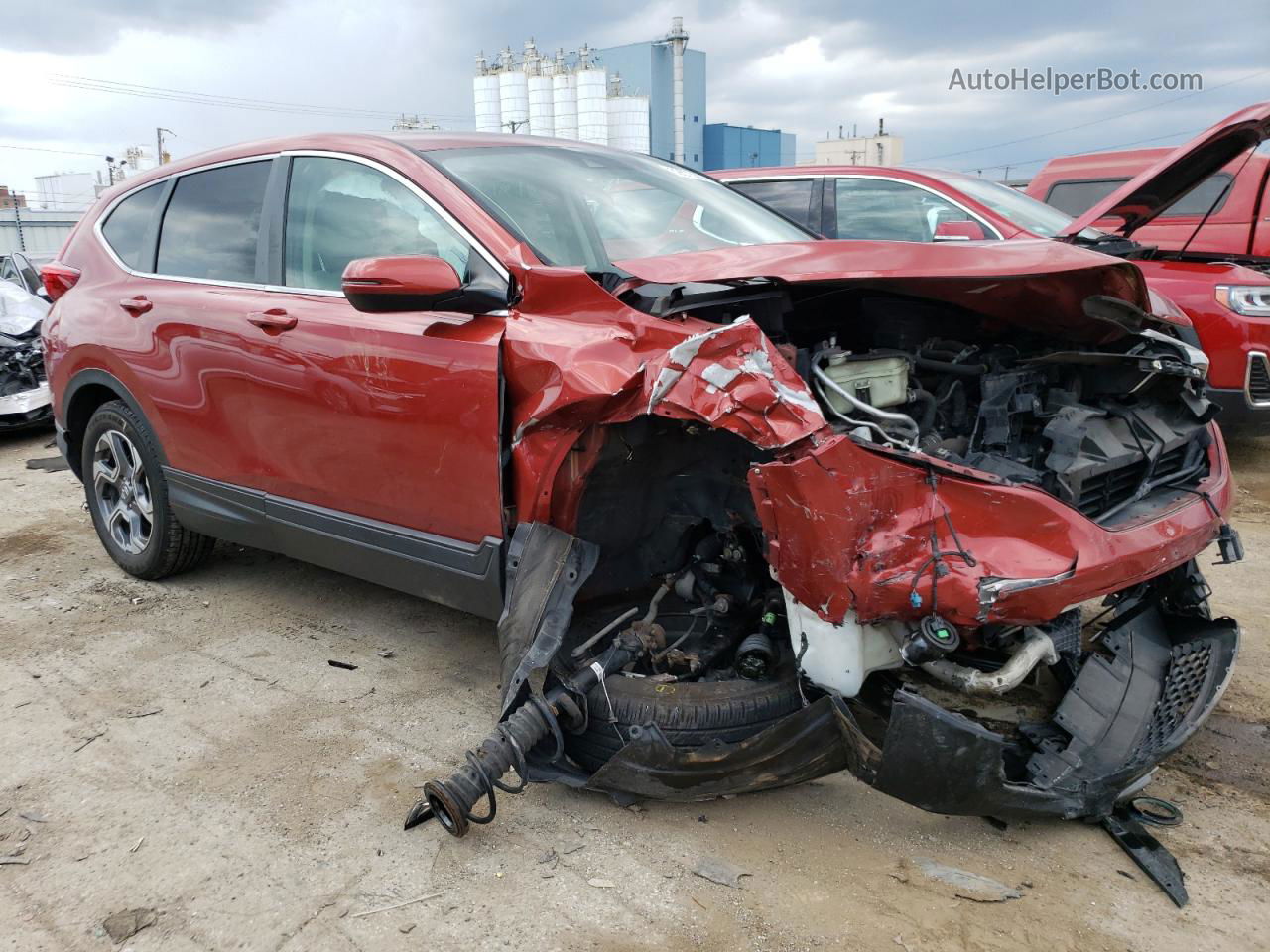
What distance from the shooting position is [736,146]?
34.8 m

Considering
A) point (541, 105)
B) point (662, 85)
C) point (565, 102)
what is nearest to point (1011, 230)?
point (565, 102)

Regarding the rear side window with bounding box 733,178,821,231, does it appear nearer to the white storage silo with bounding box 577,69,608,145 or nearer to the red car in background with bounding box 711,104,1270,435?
the red car in background with bounding box 711,104,1270,435

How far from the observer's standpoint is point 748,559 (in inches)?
107

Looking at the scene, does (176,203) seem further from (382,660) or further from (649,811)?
(649,811)

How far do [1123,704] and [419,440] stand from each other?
216cm

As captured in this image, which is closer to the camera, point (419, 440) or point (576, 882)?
point (576, 882)

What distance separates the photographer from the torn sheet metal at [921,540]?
81.8 inches

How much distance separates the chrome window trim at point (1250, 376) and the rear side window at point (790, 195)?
8.88 feet

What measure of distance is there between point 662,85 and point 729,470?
1296 inches

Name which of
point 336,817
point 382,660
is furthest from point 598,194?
point 336,817

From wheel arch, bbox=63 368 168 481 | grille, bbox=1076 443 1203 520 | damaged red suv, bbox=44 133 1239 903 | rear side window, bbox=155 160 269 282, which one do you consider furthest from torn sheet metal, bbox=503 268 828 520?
wheel arch, bbox=63 368 168 481

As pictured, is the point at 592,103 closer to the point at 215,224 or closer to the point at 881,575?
A: the point at 215,224

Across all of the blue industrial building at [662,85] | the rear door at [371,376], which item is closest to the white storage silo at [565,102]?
the blue industrial building at [662,85]

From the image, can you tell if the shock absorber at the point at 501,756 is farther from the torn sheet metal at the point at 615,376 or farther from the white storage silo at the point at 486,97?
the white storage silo at the point at 486,97
